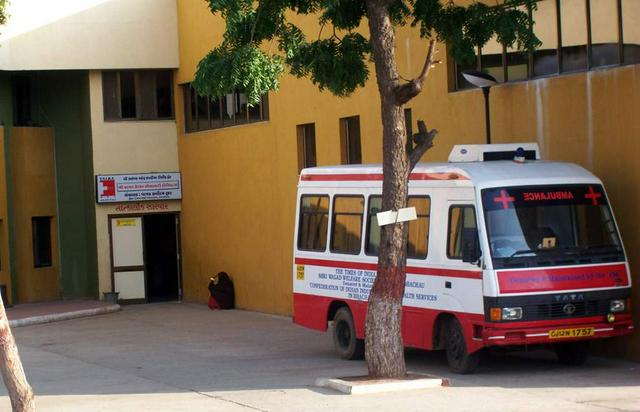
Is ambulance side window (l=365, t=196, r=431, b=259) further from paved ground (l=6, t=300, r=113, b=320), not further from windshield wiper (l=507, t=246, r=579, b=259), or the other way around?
paved ground (l=6, t=300, r=113, b=320)

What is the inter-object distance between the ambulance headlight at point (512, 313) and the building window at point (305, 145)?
10.7 meters

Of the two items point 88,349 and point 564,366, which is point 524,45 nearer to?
point 564,366

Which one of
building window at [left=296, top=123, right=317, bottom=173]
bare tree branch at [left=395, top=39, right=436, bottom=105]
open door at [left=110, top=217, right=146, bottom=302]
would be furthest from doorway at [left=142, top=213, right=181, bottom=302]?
bare tree branch at [left=395, top=39, right=436, bottom=105]

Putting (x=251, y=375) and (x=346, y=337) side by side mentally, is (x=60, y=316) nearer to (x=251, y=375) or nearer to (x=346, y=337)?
(x=346, y=337)

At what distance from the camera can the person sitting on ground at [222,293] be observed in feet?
90.9

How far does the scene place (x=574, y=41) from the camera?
1714cm

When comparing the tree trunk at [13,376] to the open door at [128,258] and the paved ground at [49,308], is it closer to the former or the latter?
the paved ground at [49,308]

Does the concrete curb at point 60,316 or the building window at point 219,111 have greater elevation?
the building window at point 219,111

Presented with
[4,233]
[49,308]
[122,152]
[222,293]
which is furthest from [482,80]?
[4,233]

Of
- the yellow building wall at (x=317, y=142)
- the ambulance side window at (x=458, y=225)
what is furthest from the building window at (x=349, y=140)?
the ambulance side window at (x=458, y=225)

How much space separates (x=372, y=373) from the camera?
13984 mm

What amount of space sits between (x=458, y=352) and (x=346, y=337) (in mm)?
2714

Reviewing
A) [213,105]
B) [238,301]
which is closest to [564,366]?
[238,301]

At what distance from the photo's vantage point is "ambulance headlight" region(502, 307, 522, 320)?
47.0 feet
